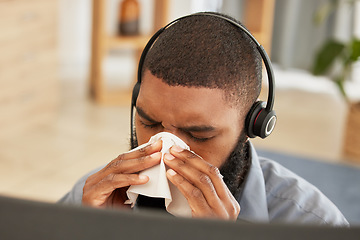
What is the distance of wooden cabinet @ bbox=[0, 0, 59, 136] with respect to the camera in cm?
301

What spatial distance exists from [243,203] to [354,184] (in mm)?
1786

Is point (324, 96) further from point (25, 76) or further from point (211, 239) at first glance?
point (211, 239)

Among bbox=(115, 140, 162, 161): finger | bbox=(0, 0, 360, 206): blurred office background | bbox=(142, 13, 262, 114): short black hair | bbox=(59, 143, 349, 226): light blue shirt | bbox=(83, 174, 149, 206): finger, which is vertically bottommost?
bbox=(0, 0, 360, 206): blurred office background

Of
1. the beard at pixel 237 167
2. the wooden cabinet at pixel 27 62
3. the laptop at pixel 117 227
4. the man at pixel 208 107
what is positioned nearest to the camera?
the laptop at pixel 117 227

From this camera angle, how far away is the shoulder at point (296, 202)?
38.1 inches

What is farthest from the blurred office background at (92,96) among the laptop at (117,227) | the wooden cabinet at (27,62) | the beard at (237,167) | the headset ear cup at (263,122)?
the laptop at (117,227)

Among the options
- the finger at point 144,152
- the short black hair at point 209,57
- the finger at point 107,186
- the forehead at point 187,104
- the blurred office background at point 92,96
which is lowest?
the blurred office background at point 92,96

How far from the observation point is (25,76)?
10.4 feet

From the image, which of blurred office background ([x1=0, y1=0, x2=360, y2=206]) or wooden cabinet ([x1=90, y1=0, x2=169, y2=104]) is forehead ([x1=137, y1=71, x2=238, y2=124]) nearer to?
blurred office background ([x1=0, y1=0, x2=360, y2=206])

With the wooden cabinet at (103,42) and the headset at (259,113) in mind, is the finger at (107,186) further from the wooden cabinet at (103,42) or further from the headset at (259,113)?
the wooden cabinet at (103,42)

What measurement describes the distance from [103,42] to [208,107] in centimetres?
285

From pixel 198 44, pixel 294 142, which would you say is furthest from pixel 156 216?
pixel 294 142

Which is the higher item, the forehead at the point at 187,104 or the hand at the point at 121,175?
the forehead at the point at 187,104

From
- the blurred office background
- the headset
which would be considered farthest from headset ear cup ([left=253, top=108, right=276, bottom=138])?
the blurred office background
